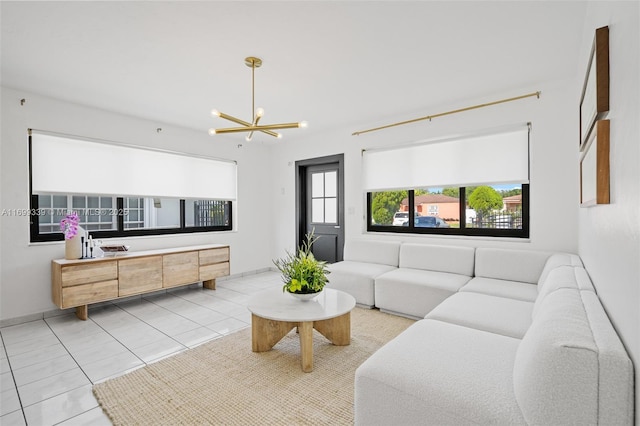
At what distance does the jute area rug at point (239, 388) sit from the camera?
1.83 meters

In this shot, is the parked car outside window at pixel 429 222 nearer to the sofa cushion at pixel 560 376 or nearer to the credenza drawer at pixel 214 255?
the credenza drawer at pixel 214 255

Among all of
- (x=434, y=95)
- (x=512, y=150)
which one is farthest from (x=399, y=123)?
(x=512, y=150)

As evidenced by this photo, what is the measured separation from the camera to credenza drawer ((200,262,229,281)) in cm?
454

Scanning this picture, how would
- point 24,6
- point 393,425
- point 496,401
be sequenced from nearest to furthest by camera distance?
1. point 496,401
2. point 393,425
3. point 24,6

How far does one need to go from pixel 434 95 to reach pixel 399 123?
69 centimetres

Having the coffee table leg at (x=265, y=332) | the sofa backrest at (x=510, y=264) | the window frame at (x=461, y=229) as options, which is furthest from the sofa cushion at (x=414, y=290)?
the coffee table leg at (x=265, y=332)

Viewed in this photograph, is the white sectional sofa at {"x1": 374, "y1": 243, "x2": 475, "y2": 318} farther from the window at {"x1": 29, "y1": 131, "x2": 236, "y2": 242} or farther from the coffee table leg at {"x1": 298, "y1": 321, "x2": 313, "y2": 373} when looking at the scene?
the window at {"x1": 29, "y1": 131, "x2": 236, "y2": 242}

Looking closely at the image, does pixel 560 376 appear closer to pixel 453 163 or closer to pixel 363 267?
pixel 363 267

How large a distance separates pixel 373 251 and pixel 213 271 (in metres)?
2.41

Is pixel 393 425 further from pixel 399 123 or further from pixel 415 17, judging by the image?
pixel 399 123

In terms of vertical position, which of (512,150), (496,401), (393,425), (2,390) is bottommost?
(2,390)

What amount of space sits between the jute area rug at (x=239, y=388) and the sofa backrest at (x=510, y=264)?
1518 mm

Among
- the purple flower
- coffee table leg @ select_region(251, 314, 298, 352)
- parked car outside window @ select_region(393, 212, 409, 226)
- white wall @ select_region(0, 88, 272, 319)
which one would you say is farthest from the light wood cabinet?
parked car outside window @ select_region(393, 212, 409, 226)

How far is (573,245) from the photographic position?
3.20 metres
